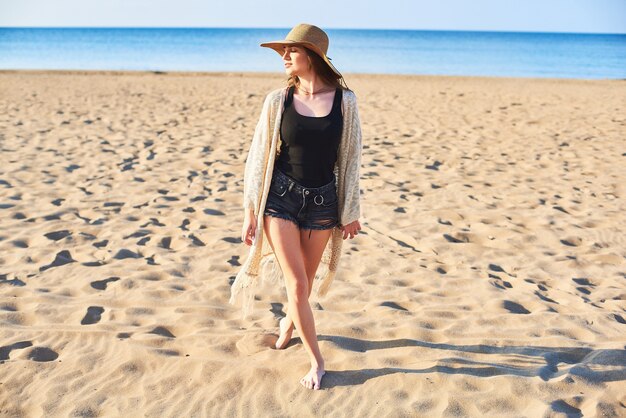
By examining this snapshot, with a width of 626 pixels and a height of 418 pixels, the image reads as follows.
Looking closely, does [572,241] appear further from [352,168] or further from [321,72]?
[321,72]

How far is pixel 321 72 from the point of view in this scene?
3045mm

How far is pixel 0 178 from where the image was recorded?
23.6 feet

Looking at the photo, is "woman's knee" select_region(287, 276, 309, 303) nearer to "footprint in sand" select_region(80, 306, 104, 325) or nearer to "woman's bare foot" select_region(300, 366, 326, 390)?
"woman's bare foot" select_region(300, 366, 326, 390)

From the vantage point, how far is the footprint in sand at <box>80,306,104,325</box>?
3912 millimetres

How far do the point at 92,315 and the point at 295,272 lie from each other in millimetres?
1624

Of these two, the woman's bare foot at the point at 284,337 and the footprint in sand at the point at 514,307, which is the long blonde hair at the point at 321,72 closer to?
the woman's bare foot at the point at 284,337

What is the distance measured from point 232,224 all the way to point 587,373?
11.3 feet

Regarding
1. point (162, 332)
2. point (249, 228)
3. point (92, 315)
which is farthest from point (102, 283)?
point (249, 228)

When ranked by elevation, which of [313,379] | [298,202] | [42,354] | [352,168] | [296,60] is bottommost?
[42,354]

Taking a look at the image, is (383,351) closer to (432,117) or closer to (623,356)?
(623,356)

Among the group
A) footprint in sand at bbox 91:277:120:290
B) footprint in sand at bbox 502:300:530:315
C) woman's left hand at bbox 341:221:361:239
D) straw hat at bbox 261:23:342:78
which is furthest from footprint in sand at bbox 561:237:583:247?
footprint in sand at bbox 91:277:120:290

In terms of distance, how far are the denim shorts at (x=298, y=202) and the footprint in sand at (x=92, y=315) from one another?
1.54 m

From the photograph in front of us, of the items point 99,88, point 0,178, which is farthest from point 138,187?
point 99,88

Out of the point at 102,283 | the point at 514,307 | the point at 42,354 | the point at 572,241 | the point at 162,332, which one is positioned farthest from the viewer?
the point at 572,241
